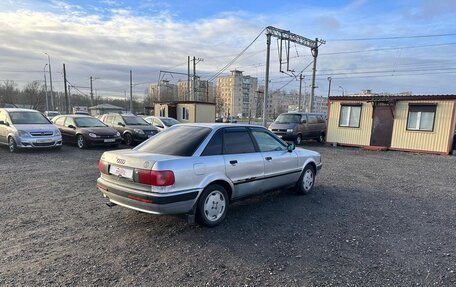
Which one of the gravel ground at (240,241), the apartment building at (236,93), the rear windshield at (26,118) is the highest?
the apartment building at (236,93)

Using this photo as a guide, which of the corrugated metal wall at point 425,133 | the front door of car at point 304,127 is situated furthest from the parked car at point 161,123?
the corrugated metal wall at point 425,133

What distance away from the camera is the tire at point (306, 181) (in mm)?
6230

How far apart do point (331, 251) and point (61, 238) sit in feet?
11.7

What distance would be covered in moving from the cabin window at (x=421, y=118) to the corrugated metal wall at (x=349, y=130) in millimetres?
1905

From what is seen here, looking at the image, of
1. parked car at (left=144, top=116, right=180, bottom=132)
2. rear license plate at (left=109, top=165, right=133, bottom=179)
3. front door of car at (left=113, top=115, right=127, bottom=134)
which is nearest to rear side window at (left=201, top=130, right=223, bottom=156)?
rear license plate at (left=109, top=165, right=133, bottom=179)

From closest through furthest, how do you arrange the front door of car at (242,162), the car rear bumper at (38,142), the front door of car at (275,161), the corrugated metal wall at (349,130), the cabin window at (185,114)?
1. the front door of car at (242,162)
2. the front door of car at (275,161)
3. the car rear bumper at (38,142)
4. the corrugated metal wall at (349,130)
5. the cabin window at (185,114)

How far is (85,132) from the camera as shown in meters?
12.6

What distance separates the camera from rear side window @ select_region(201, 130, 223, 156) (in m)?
4.46

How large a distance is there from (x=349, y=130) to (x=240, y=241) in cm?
1477

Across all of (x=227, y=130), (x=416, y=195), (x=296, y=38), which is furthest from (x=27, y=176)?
(x=296, y=38)

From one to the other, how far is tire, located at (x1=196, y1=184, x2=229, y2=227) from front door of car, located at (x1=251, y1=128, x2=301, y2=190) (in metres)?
1.07

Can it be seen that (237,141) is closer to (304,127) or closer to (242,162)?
(242,162)

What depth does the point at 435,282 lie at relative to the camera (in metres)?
3.17

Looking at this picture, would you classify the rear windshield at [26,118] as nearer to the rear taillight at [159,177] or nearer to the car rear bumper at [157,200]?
the car rear bumper at [157,200]
